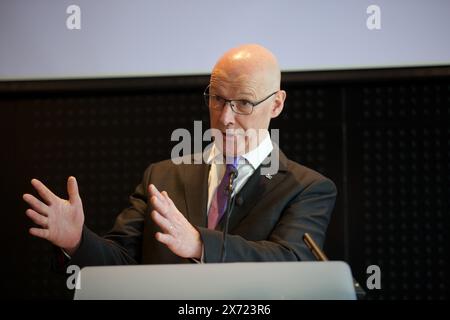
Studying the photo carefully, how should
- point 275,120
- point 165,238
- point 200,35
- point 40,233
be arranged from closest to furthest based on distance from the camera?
point 165,238 < point 40,233 < point 200,35 < point 275,120

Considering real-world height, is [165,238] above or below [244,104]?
below

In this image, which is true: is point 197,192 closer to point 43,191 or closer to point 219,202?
point 219,202

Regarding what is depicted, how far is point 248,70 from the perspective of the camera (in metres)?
2.40

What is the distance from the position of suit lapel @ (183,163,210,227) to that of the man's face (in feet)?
0.37

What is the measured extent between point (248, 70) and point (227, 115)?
17 cm

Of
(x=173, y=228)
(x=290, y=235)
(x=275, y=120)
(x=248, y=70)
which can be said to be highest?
(x=248, y=70)

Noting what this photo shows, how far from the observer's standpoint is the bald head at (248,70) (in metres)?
2.40

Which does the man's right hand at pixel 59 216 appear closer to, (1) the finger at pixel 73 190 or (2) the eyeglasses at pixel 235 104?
(1) the finger at pixel 73 190

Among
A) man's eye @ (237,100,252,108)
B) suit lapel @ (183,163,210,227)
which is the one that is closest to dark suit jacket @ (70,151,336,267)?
suit lapel @ (183,163,210,227)

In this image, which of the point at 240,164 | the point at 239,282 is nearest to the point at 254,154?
the point at 240,164

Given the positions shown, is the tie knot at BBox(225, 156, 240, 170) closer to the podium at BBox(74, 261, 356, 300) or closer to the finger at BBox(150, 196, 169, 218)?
the finger at BBox(150, 196, 169, 218)

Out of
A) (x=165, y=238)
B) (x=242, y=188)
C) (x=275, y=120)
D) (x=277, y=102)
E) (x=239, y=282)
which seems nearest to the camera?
A: (x=239, y=282)
